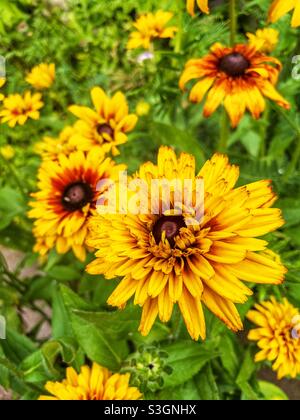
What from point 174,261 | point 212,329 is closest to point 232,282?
point 174,261

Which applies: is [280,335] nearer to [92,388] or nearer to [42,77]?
[92,388]

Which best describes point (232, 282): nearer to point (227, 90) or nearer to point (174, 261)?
point (174, 261)

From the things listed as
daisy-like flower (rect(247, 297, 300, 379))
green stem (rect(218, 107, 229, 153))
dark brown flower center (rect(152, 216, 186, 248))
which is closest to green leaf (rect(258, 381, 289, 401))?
daisy-like flower (rect(247, 297, 300, 379))

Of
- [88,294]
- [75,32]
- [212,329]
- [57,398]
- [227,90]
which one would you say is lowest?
[57,398]

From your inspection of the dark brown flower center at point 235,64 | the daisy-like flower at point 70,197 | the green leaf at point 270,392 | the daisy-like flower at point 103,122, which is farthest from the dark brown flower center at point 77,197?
the green leaf at point 270,392

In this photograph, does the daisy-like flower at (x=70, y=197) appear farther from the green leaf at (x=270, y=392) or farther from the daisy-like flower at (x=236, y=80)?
the green leaf at (x=270, y=392)

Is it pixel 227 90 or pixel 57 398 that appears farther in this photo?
pixel 227 90

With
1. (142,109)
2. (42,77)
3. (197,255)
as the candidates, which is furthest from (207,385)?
(42,77)
